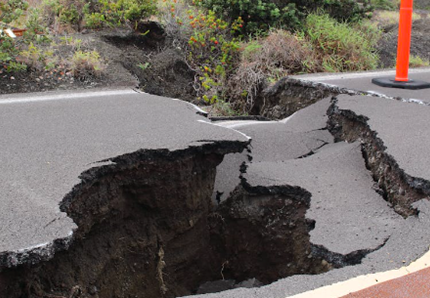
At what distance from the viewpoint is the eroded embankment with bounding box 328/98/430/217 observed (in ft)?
10.9

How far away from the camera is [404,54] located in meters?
6.14

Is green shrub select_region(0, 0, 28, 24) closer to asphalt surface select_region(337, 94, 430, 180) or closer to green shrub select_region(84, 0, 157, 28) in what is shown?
green shrub select_region(84, 0, 157, 28)

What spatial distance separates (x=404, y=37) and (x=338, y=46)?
2.56 m

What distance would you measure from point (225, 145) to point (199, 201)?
0.55 m

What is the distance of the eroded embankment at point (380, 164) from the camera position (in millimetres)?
3328

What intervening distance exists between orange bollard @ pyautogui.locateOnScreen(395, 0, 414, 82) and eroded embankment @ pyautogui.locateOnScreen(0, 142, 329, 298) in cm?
315

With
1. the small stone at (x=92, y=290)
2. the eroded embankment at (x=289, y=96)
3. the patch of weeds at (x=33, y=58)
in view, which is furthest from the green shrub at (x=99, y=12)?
the small stone at (x=92, y=290)

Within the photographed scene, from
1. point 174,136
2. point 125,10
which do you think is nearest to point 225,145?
point 174,136

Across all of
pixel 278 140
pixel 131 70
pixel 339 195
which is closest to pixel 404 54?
pixel 278 140

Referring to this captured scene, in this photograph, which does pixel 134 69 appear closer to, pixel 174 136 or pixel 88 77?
pixel 88 77

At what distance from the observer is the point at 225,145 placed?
393 cm

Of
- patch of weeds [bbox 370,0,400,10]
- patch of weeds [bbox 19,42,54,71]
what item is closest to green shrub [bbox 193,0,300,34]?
patch of weeds [bbox 19,42,54,71]

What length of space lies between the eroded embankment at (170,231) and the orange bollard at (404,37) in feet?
10.3

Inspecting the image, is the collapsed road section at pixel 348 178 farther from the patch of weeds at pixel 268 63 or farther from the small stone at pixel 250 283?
the patch of weeds at pixel 268 63
